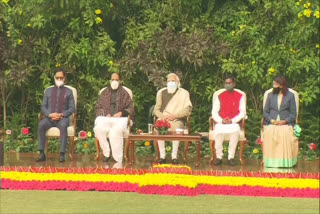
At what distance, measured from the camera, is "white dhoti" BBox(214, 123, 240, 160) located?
14898 mm

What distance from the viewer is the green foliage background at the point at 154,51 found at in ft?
55.7

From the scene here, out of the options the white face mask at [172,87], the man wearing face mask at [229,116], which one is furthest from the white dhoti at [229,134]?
the white face mask at [172,87]

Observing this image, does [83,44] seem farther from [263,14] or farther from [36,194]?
[36,194]

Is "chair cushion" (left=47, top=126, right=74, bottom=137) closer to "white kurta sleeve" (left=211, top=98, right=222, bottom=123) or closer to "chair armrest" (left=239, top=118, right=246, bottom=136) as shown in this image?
"white kurta sleeve" (left=211, top=98, right=222, bottom=123)

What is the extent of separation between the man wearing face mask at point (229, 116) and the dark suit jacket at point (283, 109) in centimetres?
43

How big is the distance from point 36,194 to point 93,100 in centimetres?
664

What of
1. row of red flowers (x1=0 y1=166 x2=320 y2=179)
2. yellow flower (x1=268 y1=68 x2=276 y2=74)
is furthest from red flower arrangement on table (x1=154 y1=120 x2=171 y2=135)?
yellow flower (x1=268 y1=68 x2=276 y2=74)

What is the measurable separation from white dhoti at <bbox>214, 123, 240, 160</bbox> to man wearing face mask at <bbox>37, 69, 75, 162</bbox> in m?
2.29

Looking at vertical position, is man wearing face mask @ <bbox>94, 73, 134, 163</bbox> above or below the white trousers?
above

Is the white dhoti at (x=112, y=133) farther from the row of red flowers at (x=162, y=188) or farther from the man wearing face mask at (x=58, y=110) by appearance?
the row of red flowers at (x=162, y=188)

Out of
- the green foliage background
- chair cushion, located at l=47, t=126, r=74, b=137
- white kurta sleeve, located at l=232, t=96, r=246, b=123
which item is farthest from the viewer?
the green foliage background

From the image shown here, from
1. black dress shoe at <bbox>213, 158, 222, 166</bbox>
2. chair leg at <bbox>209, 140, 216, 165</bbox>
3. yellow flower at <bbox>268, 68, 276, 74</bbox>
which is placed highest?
yellow flower at <bbox>268, 68, 276, 74</bbox>

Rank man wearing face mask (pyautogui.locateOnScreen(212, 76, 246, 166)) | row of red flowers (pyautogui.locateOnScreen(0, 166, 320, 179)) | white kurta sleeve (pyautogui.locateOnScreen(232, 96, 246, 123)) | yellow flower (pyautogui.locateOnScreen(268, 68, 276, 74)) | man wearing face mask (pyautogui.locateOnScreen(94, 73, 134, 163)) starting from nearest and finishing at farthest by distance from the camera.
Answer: row of red flowers (pyautogui.locateOnScreen(0, 166, 320, 179)), man wearing face mask (pyautogui.locateOnScreen(212, 76, 246, 166)), man wearing face mask (pyautogui.locateOnScreen(94, 73, 134, 163)), white kurta sleeve (pyautogui.locateOnScreen(232, 96, 246, 123)), yellow flower (pyautogui.locateOnScreen(268, 68, 276, 74))

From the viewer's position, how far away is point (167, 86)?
52.0 ft
